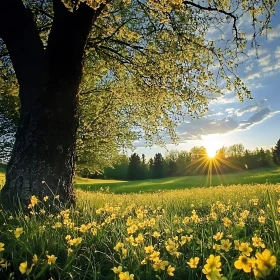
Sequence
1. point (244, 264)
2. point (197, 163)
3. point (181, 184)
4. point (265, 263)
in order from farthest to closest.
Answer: point (197, 163)
point (181, 184)
point (244, 264)
point (265, 263)

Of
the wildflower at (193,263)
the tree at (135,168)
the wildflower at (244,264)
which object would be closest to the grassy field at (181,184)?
the wildflower at (193,263)

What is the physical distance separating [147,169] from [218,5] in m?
75.8

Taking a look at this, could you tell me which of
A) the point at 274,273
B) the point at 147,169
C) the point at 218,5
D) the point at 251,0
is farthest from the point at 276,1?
the point at 147,169

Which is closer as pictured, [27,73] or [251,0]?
[27,73]

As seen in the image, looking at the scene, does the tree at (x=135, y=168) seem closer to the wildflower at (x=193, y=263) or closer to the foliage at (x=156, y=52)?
the foliage at (x=156, y=52)

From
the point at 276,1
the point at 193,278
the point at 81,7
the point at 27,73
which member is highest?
the point at 276,1

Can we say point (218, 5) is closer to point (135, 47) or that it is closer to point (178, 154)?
point (135, 47)

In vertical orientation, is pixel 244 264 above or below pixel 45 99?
below

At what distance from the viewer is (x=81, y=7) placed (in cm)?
689

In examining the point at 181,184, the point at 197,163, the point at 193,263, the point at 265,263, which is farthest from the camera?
the point at 197,163

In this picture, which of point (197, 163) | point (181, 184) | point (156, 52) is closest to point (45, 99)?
point (156, 52)

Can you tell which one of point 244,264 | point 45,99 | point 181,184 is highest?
point 45,99

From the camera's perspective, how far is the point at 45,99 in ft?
21.2

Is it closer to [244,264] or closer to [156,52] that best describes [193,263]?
[244,264]
